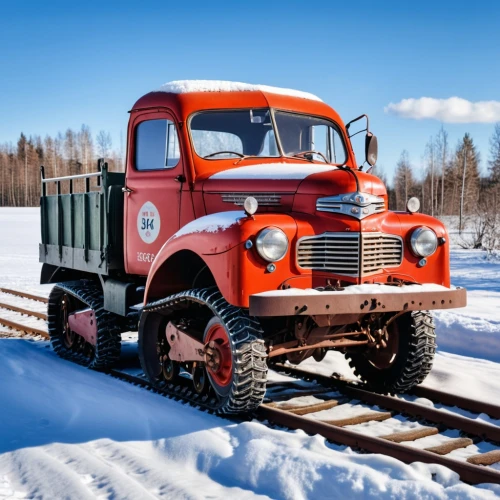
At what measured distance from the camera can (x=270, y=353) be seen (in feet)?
16.9

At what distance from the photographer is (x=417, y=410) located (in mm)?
5363

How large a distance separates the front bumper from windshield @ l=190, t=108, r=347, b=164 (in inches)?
74.6

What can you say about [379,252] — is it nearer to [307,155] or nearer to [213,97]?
[307,155]

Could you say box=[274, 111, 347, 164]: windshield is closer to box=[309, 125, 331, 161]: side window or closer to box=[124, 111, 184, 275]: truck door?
box=[309, 125, 331, 161]: side window

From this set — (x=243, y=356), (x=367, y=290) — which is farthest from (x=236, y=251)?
(x=367, y=290)

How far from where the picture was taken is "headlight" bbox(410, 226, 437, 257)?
17.9ft

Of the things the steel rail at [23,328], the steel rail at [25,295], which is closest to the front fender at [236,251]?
the steel rail at [23,328]

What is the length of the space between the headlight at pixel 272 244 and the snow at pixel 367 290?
0.26 meters

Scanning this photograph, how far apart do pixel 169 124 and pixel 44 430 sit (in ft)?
9.93

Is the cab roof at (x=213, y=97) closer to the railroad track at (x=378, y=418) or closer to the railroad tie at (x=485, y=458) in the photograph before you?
the railroad track at (x=378, y=418)

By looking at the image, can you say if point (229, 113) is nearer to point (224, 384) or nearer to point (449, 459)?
point (224, 384)

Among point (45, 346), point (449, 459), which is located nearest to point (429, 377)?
point (449, 459)

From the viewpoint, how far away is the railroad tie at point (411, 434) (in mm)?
4715

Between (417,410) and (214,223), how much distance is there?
2287 mm
